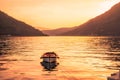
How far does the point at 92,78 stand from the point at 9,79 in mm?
17686

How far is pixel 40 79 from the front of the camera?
189 feet

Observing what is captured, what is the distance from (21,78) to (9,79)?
2.85 m

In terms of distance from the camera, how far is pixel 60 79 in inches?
2297

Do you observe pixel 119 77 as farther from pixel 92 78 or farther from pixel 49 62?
pixel 49 62

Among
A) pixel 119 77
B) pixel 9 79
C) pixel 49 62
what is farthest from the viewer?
pixel 49 62

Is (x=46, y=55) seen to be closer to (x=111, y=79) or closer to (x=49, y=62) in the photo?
(x=49, y=62)

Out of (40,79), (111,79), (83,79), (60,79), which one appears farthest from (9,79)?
(111,79)

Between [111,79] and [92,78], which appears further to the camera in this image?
[92,78]

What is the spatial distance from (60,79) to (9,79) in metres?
10.6

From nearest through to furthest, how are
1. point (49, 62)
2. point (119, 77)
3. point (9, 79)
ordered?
point (119, 77) → point (9, 79) → point (49, 62)

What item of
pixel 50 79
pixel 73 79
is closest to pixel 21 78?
pixel 50 79

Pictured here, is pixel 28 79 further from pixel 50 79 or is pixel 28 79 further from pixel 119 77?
pixel 119 77

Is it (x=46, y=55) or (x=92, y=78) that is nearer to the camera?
(x=92, y=78)

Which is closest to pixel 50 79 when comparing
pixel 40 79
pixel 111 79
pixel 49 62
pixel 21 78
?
pixel 40 79
